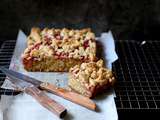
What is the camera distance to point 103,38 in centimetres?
165

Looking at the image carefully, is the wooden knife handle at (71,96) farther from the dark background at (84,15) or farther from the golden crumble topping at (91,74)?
the dark background at (84,15)

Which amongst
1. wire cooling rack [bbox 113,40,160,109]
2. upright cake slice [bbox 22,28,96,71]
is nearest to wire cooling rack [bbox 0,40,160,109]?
wire cooling rack [bbox 113,40,160,109]

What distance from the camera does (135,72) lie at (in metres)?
1.45

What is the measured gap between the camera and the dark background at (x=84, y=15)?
1655mm

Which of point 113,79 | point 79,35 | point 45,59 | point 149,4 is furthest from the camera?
point 149,4

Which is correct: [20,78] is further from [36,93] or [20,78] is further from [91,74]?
[91,74]

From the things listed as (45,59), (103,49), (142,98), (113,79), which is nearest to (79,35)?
(103,49)

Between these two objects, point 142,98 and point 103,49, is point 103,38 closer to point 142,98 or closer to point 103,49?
point 103,49

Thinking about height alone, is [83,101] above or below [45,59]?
below

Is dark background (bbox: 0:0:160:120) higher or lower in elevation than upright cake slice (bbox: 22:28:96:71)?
higher

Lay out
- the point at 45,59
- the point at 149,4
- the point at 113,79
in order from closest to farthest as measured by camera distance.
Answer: the point at 113,79, the point at 45,59, the point at 149,4

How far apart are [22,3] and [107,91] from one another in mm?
630

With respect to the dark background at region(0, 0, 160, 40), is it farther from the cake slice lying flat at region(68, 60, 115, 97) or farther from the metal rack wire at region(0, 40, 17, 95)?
the cake slice lying flat at region(68, 60, 115, 97)

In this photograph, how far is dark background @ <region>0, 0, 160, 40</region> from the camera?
65.2 inches
